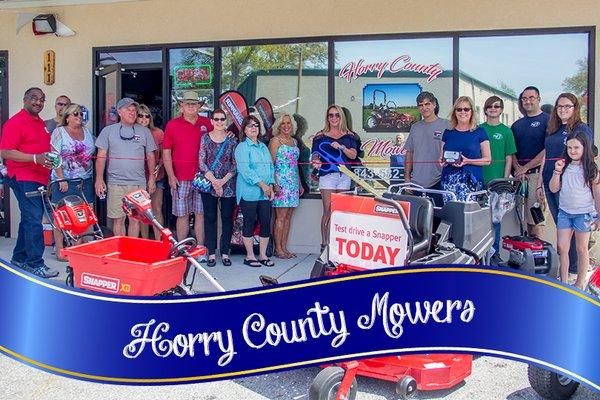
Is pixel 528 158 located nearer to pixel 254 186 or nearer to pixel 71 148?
pixel 254 186

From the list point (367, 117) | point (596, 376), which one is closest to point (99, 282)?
point (596, 376)

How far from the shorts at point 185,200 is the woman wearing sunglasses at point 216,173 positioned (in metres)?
0.13

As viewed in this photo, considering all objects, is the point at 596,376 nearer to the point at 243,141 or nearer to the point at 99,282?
the point at 99,282

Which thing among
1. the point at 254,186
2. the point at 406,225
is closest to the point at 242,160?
the point at 254,186

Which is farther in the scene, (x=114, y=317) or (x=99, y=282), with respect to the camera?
(x=99, y=282)

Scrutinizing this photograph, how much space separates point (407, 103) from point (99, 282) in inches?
176

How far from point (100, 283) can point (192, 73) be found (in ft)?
→ 14.7

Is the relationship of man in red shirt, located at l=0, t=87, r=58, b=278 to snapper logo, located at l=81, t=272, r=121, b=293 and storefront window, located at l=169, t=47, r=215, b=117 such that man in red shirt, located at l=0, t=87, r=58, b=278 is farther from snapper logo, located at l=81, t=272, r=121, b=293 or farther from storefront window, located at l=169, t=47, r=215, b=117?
snapper logo, located at l=81, t=272, r=121, b=293

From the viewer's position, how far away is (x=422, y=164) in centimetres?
661

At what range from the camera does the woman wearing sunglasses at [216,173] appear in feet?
22.6

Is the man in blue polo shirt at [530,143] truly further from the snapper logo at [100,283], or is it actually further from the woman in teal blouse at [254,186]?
the snapper logo at [100,283]

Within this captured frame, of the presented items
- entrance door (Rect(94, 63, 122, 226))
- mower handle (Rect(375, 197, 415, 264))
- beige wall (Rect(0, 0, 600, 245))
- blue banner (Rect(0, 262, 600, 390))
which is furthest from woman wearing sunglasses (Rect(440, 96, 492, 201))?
entrance door (Rect(94, 63, 122, 226))

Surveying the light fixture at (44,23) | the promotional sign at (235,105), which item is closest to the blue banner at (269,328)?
the promotional sign at (235,105)

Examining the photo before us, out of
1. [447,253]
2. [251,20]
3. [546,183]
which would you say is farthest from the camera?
[251,20]
